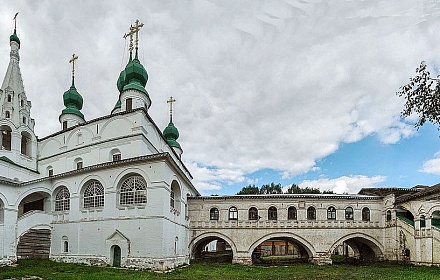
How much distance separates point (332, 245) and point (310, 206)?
3.17 metres

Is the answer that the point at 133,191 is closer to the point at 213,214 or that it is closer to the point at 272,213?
the point at 213,214

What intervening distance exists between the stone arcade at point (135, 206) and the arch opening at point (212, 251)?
2.20 feet

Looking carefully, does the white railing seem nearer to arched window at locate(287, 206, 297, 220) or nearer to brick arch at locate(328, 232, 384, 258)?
arched window at locate(287, 206, 297, 220)

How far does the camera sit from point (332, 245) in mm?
27312

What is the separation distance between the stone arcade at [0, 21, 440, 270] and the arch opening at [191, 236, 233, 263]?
670mm

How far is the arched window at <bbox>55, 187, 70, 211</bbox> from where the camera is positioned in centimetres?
2270

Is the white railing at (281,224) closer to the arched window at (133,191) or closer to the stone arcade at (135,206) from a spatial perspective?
the stone arcade at (135,206)

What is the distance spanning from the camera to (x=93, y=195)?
2152 centimetres

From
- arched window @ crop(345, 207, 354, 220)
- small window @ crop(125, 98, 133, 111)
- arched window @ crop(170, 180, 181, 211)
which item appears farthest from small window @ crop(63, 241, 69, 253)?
arched window @ crop(345, 207, 354, 220)

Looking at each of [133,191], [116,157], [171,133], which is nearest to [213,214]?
[116,157]

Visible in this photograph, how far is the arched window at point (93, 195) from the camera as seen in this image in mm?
21188

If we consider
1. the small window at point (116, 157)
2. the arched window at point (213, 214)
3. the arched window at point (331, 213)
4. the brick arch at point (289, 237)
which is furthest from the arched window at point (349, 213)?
the small window at point (116, 157)

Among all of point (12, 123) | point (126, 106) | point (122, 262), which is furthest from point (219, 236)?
point (12, 123)

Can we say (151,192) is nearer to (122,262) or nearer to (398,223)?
(122,262)
